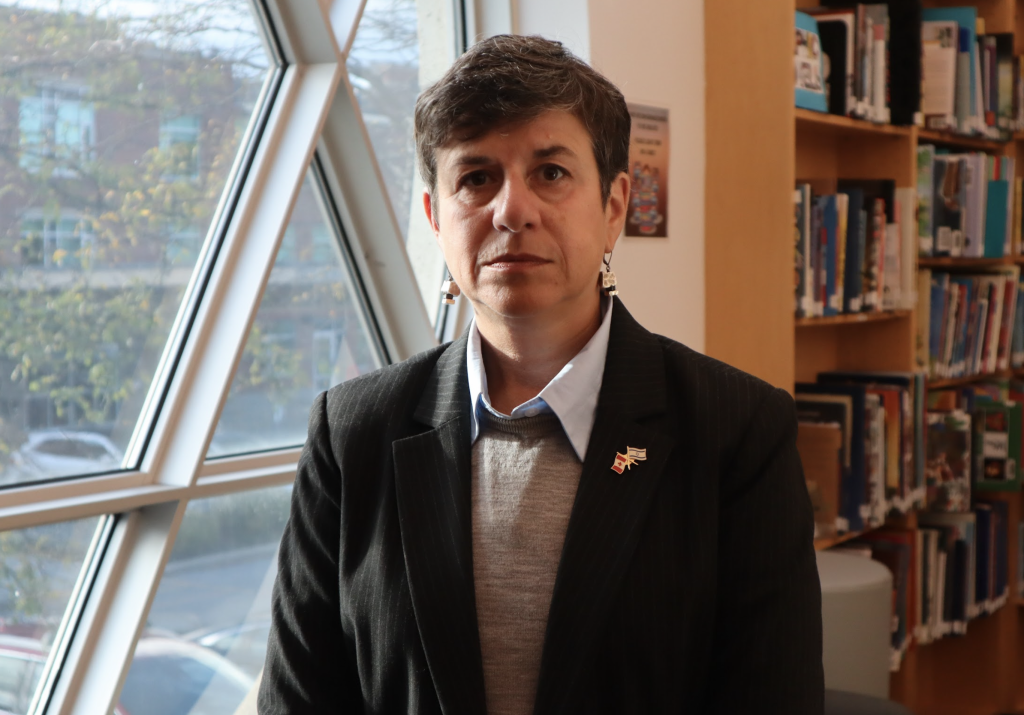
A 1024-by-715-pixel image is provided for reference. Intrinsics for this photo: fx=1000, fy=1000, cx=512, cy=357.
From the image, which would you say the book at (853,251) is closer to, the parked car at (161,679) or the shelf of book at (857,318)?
the shelf of book at (857,318)

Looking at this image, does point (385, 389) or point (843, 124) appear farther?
point (843, 124)

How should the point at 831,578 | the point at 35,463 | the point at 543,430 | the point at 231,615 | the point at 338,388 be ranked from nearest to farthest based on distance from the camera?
the point at 543,430, the point at 338,388, the point at 35,463, the point at 231,615, the point at 831,578

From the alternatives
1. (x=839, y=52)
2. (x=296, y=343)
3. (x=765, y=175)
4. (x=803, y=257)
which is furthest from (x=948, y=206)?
(x=296, y=343)

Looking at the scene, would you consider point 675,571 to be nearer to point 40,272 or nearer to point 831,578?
point 40,272

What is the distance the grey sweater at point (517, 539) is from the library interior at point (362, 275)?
3.85 feet

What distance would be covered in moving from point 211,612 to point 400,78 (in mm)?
1644

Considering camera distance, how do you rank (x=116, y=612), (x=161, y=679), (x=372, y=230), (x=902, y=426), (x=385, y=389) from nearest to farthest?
(x=385, y=389) < (x=116, y=612) < (x=161, y=679) < (x=372, y=230) < (x=902, y=426)

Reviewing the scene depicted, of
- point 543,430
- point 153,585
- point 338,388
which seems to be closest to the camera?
point 543,430

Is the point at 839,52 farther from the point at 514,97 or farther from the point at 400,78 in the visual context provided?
the point at 514,97

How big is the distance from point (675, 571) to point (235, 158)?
1.88m

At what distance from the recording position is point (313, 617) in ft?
4.66

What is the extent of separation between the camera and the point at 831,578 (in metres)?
2.95

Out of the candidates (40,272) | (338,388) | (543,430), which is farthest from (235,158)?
(543,430)

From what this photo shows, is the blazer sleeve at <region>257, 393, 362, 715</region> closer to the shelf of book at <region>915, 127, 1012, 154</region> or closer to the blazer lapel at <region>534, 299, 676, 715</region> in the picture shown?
the blazer lapel at <region>534, 299, 676, 715</region>
